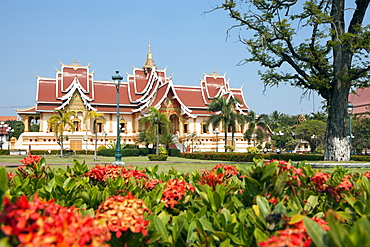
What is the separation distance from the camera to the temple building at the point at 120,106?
37250mm

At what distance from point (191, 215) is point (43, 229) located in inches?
54.5

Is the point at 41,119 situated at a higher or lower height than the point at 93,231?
higher

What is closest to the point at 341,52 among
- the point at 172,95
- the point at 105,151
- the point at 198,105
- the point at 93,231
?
the point at 93,231

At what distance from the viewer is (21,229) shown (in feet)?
4.53

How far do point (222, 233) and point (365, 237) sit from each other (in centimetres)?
104

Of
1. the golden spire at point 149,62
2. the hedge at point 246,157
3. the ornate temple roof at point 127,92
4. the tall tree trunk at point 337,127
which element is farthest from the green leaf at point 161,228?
the golden spire at point 149,62

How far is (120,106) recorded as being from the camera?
1586 inches

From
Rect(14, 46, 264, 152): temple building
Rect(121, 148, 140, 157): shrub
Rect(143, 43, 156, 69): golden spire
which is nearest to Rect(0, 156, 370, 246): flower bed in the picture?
Rect(121, 148, 140, 157): shrub

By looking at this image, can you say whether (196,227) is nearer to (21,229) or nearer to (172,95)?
(21,229)

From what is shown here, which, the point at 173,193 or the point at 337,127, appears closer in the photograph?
the point at 173,193

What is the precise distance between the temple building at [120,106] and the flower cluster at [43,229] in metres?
35.1

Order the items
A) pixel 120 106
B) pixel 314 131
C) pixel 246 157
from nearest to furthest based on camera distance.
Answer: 1. pixel 246 157
2. pixel 120 106
3. pixel 314 131

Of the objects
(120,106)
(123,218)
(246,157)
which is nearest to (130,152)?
(120,106)

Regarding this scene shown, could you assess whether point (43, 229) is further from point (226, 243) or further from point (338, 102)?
point (338, 102)
